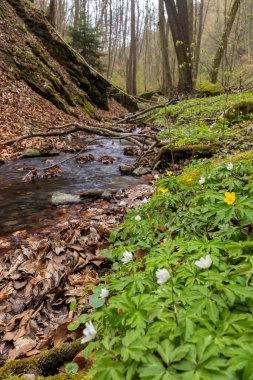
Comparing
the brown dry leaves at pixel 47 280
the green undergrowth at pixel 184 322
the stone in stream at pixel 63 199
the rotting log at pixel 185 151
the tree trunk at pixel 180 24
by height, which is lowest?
the brown dry leaves at pixel 47 280

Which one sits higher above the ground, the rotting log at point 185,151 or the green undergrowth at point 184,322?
the rotting log at point 185,151

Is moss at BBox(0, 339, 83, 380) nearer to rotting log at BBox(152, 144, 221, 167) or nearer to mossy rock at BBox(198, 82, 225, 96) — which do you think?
rotting log at BBox(152, 144, 221, 167)

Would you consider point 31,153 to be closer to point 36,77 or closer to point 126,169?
point 126,169

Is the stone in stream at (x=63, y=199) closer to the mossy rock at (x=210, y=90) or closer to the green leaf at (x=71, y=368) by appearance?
the green leaf at (x=71, y=368)

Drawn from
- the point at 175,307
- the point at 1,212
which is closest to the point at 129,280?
the point at 175,307

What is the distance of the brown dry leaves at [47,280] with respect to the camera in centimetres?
239

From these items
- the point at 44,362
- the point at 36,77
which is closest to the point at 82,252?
the point at 44,362

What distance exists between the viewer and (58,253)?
3.40 m

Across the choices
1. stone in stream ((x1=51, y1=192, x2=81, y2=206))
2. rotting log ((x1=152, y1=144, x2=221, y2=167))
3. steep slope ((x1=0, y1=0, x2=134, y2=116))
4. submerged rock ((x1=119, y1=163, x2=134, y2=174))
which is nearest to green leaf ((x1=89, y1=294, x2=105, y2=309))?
stone in stream ((x1=51, y1=192, x2=81, y2=206))

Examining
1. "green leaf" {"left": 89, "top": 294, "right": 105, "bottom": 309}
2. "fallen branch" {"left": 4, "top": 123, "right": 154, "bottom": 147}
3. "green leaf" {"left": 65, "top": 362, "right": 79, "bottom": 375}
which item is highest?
"fallen branch" {"left": 4, "top": 123, "right": 154, "bottom": 147}

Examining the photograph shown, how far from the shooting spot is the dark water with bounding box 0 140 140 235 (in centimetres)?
463

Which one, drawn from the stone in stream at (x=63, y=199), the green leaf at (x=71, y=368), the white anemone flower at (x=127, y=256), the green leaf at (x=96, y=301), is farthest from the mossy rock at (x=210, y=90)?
the green leaf at (x=71, y=368)

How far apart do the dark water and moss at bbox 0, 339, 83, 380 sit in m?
2.46

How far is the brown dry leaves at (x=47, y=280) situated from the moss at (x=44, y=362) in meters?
0.21
